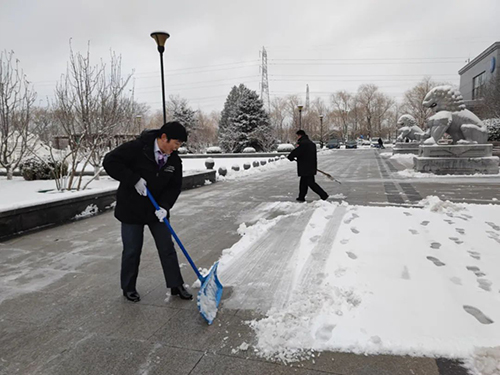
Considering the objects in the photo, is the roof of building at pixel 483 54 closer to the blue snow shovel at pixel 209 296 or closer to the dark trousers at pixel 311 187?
the dark trousers at pixel 311 187

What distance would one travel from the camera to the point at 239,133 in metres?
33.7

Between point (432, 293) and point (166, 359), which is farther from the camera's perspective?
point (432, 293)

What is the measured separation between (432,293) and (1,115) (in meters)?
13.0

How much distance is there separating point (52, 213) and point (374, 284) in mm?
5342

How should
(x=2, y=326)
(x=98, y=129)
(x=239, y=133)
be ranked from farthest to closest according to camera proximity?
(x=239, y=133) < (x=98, y=129) < (x=2, y=326)

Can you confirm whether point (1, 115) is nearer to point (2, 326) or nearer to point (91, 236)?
point (91, 236)

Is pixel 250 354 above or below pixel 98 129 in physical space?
below

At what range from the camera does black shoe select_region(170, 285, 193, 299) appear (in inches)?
119

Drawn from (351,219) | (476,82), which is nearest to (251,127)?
(351,219)

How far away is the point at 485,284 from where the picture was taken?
9.96 feet

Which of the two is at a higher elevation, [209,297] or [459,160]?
[459,160]

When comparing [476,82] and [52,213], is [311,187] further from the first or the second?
[476,82]

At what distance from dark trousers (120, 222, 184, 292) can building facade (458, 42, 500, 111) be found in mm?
37417

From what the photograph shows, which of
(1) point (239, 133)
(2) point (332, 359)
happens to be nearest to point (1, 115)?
(2) point (332, 359)
